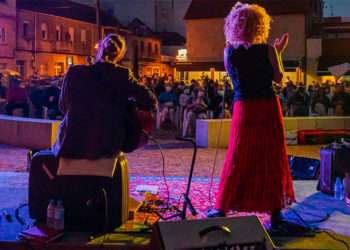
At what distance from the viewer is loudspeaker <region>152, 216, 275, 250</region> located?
358 centimetres

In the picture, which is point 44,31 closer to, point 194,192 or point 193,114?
point 193,114

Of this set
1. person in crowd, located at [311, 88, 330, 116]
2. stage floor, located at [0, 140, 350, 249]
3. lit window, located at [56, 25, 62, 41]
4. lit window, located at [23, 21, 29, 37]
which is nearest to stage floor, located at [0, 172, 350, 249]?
stage floor, located at [0, 140, 350, 249]

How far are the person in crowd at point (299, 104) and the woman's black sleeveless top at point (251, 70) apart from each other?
444 inches

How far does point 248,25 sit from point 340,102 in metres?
12.1

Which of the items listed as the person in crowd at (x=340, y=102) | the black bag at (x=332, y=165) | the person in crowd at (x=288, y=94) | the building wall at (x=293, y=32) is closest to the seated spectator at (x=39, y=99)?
the person in crowd at (x=288, y=94)

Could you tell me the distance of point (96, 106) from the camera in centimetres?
492

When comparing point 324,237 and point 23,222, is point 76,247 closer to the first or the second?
point 23,222

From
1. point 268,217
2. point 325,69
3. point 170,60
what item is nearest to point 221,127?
point 268,217

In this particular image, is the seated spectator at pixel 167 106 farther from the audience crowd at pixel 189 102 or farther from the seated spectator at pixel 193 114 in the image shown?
the seated spectator at pixel 193 114

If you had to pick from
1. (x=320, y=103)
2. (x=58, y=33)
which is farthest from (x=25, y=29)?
(x=320, y=103)

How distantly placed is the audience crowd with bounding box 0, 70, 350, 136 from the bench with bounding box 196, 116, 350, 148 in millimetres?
1132

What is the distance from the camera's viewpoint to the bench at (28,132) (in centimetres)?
1245

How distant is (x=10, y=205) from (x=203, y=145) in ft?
24.7

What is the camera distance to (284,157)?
5.00m
